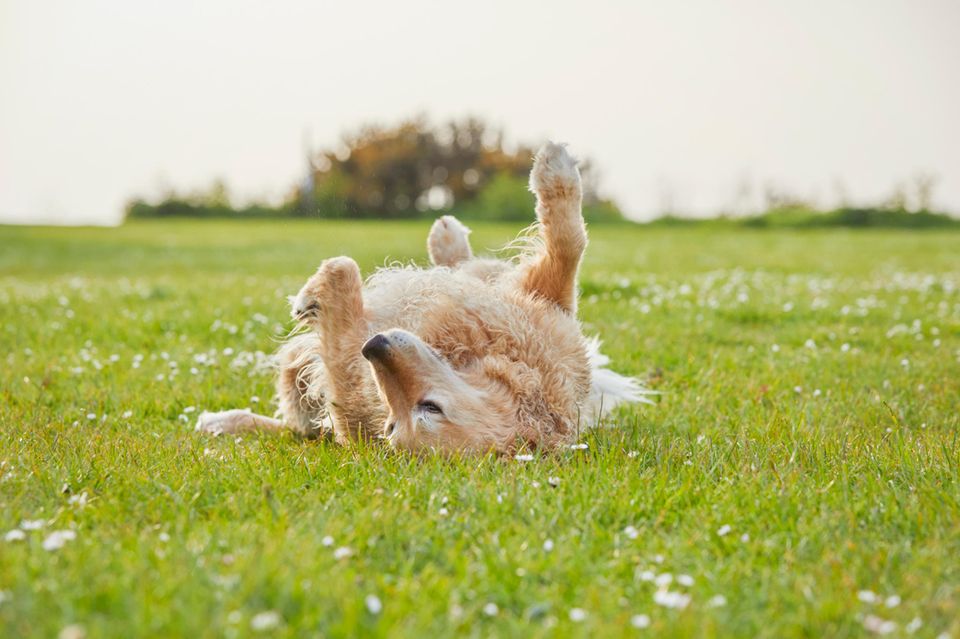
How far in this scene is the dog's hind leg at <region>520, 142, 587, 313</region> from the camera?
14.8 feet

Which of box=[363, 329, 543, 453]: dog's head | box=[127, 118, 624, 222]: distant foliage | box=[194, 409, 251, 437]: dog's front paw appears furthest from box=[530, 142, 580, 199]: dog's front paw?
box=[127, 118, 624, 222]: distant foliage

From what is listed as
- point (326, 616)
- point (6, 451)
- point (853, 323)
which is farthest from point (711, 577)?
point (853, 323)

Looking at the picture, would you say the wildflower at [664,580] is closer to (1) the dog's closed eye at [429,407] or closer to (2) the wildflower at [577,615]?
(2) the wildflower at [577,615]

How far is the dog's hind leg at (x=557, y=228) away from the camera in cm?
452

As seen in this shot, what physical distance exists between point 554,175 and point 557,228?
11.7 inches

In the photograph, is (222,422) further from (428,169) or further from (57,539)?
(428,169)

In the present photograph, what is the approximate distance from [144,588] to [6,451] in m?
1.93

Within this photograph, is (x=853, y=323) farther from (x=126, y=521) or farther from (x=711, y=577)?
(x=126, y=521)

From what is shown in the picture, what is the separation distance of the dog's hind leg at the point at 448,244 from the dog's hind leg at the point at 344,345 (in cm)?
140

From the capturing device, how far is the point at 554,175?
460 centimetres

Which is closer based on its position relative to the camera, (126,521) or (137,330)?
(126,521)

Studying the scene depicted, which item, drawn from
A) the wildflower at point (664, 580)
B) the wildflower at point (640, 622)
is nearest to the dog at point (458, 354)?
the wildflower at point (664, 580)

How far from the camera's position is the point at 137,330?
7164 mm

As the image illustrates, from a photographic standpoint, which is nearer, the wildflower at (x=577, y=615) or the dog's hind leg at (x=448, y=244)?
the wildflower at (x=577, y=615)
